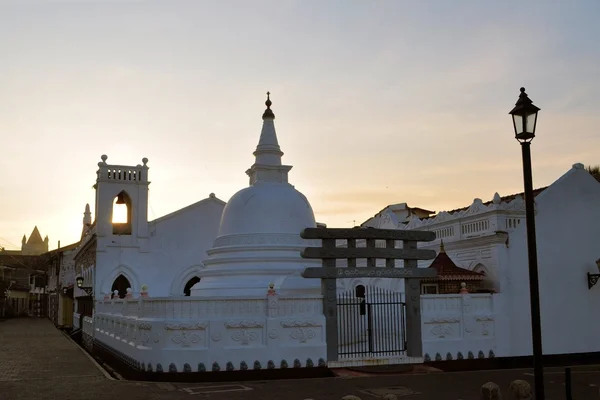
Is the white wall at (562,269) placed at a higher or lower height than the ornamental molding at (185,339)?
higher

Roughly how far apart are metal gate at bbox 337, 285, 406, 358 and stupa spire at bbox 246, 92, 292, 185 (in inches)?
267

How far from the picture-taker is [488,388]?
33.9ft

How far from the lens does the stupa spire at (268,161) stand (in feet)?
77.8

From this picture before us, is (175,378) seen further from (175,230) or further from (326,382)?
(175,230)

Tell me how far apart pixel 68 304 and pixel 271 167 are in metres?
33.1

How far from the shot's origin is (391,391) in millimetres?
13898

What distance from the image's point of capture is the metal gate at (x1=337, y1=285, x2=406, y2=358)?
17.6 meters

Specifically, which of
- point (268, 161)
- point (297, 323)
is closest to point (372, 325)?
point (297, 323)

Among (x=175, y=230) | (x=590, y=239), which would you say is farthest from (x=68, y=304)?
(x=590, y=239)

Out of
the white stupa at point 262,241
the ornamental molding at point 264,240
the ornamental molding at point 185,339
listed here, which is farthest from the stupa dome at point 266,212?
the ornamental molding at point 185,339

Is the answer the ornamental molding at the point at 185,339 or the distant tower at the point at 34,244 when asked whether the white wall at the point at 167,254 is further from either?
the distant tower at the point at 34,244

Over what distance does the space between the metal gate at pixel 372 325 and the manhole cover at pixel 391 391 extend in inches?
117

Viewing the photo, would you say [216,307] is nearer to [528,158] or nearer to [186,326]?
[186,326]

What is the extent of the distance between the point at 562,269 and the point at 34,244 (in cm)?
13290
